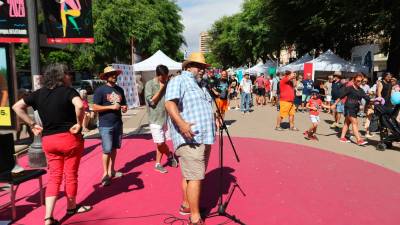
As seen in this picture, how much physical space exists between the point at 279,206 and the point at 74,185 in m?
2.60

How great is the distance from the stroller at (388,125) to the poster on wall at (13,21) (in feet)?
26.7

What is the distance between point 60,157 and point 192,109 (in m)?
1.58

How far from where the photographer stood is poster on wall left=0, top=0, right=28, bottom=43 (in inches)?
319

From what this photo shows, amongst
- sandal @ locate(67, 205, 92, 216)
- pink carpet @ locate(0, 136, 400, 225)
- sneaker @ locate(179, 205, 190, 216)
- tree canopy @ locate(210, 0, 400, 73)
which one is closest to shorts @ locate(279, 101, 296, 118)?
pink carpet @ locate(0, 136, 400, 225)

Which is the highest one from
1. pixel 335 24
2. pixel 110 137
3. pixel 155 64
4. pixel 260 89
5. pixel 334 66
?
pixel 335 24

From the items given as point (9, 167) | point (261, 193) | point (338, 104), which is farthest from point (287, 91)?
point (9, 167)

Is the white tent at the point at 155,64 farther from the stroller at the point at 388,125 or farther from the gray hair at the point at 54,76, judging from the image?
the gray hair at the point at 54,76

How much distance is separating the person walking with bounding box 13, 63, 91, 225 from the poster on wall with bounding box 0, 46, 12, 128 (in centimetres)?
573

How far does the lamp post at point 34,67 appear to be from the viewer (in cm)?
713

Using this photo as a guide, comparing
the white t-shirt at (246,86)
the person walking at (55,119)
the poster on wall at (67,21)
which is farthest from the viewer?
the white t-shirt at (246,86)

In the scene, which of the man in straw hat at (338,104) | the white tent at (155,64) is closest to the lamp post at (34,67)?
the man in straw hat at (338,104)

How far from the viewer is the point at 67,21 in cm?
789

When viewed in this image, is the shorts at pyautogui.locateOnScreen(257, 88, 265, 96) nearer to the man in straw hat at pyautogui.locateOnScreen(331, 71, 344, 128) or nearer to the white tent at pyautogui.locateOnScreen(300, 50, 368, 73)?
the white tent at pyautogui.locateOnScreen(300, 50, 368, 73)

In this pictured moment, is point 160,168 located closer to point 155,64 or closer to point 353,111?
point 353,111
